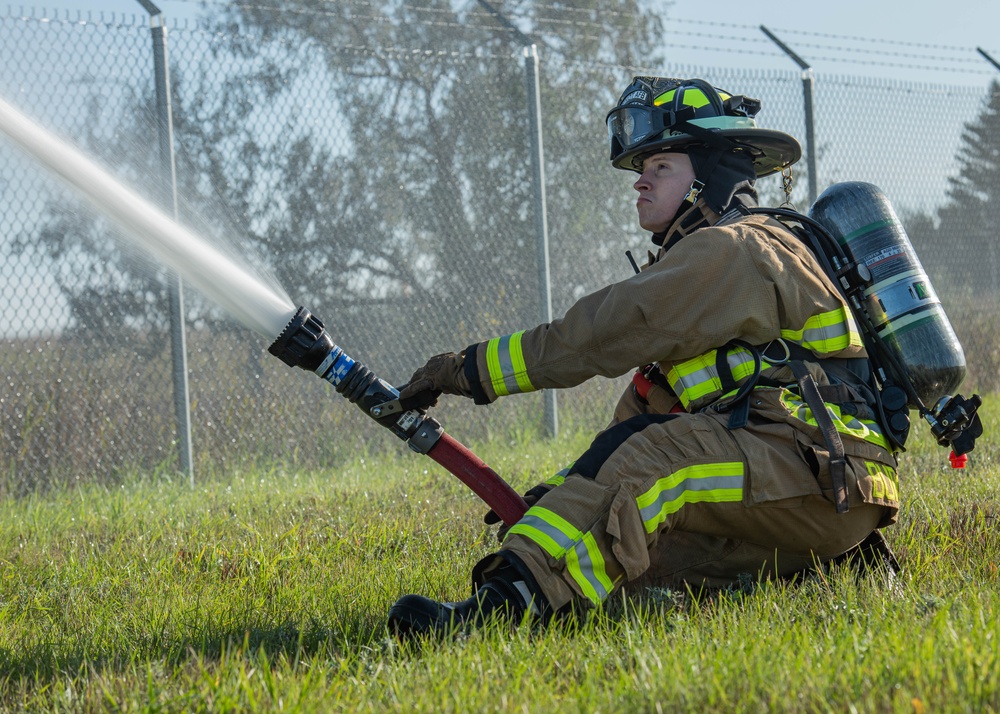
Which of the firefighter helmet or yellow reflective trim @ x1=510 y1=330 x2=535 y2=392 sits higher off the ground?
the firefighter helmet

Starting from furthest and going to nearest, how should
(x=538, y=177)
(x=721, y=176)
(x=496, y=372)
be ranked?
(x=538, y=177)
(x=721, y=176)
(x=496, y=372)

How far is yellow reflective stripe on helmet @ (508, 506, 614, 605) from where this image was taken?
2.48 meters

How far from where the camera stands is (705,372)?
2830 mm

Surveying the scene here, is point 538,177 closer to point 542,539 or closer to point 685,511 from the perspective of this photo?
point 685,511

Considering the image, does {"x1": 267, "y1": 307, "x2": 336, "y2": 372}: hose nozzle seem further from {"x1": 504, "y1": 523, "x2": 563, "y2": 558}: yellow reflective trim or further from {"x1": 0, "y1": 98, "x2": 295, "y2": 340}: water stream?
{"x1": 504, "y1": 523, "x2": 563, "y2": 558}: yellow reflective trim

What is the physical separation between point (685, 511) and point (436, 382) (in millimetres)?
791

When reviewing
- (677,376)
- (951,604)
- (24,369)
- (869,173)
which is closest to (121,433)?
(24,369)

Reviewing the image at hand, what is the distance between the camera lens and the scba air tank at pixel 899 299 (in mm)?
2982

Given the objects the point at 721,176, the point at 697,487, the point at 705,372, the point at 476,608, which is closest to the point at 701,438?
the point at 697,487

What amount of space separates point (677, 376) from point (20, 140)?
241cm

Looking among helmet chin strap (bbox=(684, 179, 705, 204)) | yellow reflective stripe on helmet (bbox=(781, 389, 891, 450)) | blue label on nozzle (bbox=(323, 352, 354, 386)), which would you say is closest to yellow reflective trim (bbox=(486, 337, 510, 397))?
blue label on nozzle (bbox=(323, 352, 354, 386))

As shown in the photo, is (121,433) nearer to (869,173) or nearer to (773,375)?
(773,375)

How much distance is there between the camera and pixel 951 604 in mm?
2396

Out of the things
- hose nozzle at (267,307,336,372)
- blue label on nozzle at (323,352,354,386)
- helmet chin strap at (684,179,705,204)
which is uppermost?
helmet chin strap at (684,179,705,204)
